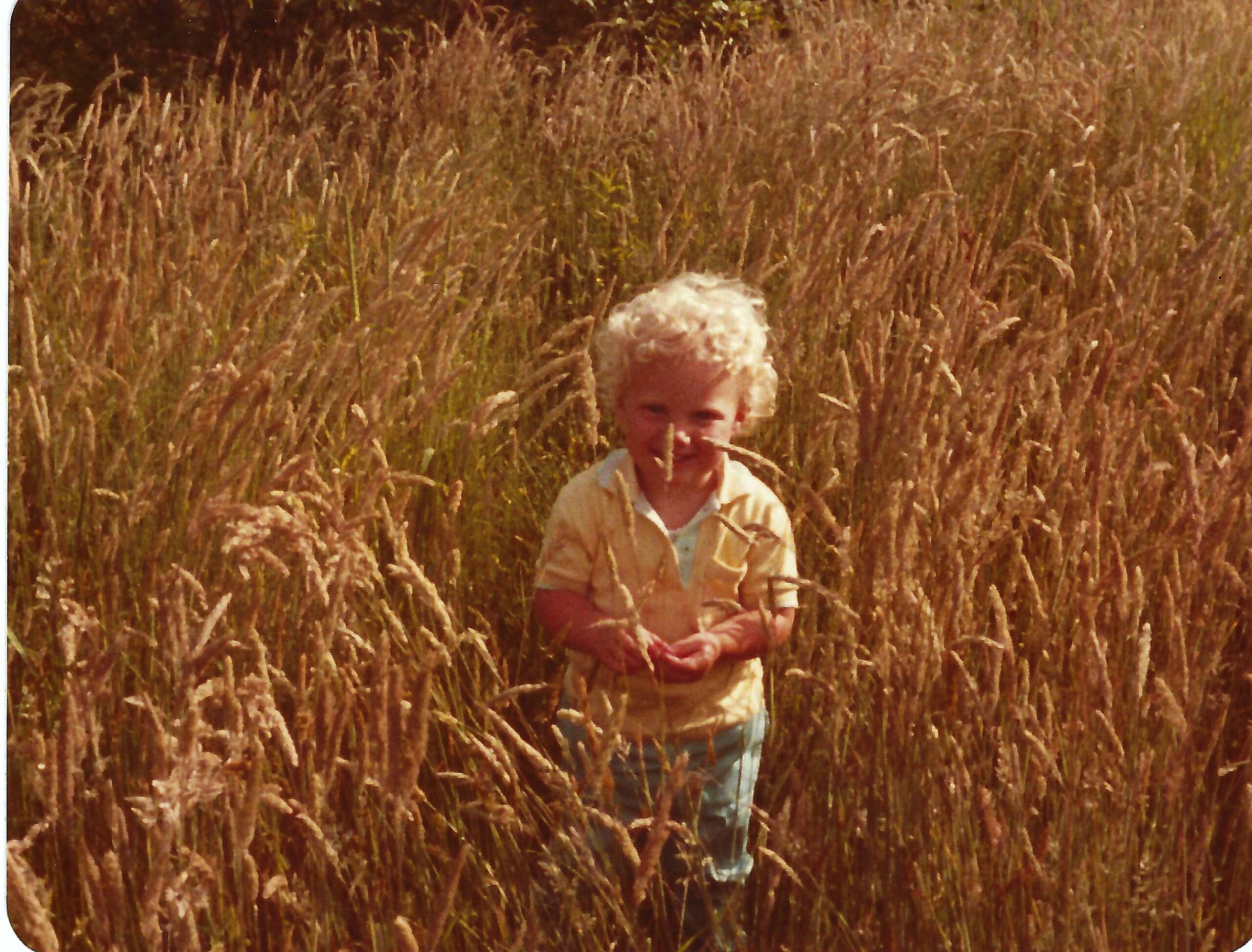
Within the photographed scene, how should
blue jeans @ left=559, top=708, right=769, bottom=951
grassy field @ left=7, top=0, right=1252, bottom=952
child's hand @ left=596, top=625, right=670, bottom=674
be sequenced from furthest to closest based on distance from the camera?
blue jeans @ left=559, top=708, right=769, bottom=951
child's hand @ left=596, top=625, right=670, bottom=674
grassy field @ left=7, top=0, right=1252, bottom=952

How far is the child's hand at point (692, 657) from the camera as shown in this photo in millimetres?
1676

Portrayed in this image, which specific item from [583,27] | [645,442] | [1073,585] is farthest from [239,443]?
[583,27]

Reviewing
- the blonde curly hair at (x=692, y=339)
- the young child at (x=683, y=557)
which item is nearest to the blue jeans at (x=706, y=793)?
the young child at (x=683, y=557)

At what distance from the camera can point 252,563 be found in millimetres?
1488

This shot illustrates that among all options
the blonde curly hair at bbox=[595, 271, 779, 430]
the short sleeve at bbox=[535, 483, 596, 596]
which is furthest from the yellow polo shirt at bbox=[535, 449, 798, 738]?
the blonde curly hair at bbox=[595, 271, 779, 430]

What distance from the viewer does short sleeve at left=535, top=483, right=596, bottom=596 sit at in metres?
1.81

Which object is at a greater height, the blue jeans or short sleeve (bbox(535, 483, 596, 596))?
short sleeve (bbox(535, 483, 596, 596))

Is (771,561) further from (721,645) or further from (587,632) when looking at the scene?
(587,632)

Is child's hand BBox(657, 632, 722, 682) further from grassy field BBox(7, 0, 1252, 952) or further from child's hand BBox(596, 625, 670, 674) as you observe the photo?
grassy field BBox(7, 0, 1252, 952)

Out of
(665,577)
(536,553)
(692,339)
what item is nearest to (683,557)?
(665,577)

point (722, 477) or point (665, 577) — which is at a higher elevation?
point (722, 477)

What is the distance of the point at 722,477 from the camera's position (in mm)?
1847

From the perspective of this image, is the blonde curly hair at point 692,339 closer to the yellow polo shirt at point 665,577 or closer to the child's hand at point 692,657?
the yellow polo shirt at point 665,577

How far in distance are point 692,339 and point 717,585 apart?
1.05ft
